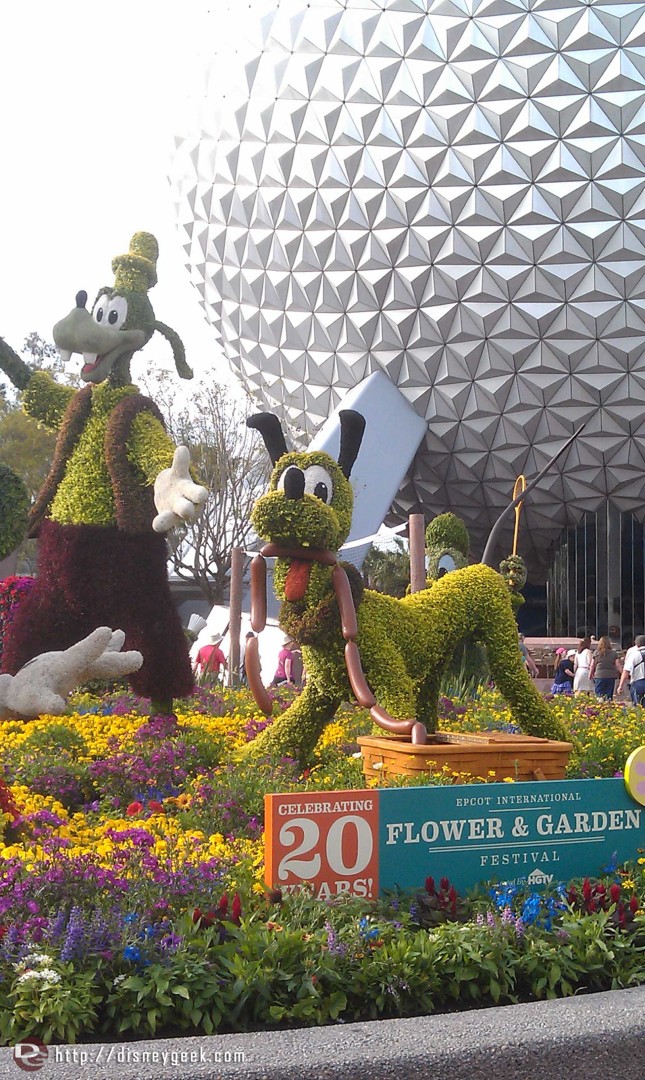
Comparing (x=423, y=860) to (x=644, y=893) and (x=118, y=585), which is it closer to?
(x=644, y=893)

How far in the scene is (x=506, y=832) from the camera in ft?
14.3

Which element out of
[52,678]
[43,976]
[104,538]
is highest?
[104,538]

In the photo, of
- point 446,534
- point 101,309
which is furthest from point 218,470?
point 101,309

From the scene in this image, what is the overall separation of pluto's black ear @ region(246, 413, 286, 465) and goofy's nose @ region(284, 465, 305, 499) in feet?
1.73

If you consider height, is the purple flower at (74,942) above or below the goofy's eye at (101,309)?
below

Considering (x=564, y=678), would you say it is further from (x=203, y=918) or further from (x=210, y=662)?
(x=203, y=918)

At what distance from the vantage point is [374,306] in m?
24.5

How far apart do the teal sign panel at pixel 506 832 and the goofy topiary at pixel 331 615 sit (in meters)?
1.95

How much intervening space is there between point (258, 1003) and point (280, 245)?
22880mm

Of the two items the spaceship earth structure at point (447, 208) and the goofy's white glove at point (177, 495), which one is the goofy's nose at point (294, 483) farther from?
the spaceship earth structure at point (447, 208)

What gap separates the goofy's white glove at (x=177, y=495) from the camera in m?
7.18

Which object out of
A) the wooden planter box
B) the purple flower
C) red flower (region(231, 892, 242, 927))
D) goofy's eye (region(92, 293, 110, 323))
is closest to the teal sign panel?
red flower (region(231, 892, 242, 927))

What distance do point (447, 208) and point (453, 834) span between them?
67.2 feet

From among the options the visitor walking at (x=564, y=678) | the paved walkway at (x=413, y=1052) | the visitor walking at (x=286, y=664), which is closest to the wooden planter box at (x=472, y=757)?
the paved walkway at (x=413, y=1052)
